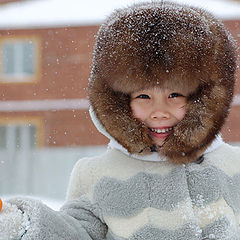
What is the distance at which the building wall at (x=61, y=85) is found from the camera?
8.22 meters

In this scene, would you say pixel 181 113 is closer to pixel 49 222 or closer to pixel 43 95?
pixel 49 222

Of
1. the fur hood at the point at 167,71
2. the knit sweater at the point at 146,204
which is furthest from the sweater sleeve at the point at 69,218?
the fur hood at the point at 167,71

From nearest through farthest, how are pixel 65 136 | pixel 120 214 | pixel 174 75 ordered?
pixel 174 75 < pixel 120 214 < pixel 65 136

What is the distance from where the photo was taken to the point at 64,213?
1469mm

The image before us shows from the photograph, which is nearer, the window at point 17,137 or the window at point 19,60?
the window at point 17,137

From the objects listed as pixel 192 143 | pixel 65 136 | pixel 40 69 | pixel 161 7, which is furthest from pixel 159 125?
pixel 40 69

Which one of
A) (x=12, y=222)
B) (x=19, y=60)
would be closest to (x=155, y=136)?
(x=12, y=222)

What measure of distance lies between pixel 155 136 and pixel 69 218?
1.18 ft

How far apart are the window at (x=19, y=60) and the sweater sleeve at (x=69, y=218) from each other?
7490 mm

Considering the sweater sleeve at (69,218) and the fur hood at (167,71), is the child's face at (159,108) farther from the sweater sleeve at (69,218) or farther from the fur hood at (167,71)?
the sweater sleeve at (69,218)

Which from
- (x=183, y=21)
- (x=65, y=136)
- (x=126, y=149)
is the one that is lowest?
(x=65, y=136)

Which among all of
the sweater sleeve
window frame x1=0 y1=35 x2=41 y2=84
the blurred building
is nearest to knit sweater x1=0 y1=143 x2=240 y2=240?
the sweater sleeve

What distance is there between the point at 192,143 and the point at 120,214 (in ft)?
1.01

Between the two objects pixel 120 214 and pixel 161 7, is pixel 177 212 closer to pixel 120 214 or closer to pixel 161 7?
pixel 120 214
